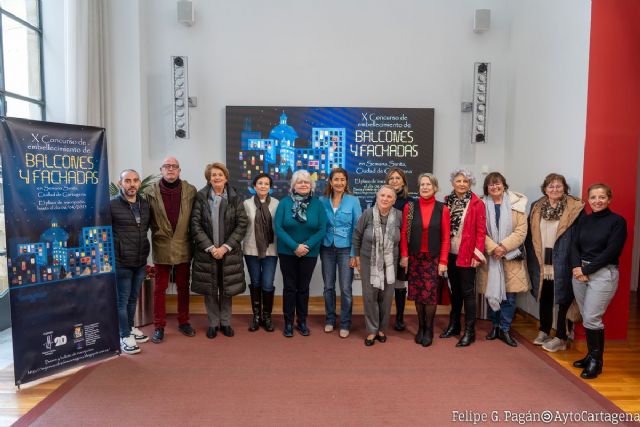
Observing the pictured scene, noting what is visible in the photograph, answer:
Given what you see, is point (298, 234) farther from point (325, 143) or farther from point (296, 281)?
point (325, 143)

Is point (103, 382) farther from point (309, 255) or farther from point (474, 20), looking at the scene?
point (474, 20)

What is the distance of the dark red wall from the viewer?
139 inches

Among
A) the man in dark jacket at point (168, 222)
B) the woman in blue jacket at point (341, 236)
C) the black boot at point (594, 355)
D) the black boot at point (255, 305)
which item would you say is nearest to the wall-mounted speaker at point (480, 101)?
the woman in blue jacket at point (341, 236)

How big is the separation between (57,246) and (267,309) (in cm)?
189

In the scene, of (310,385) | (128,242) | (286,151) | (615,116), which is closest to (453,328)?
(310,385)

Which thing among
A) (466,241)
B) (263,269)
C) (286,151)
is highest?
(286,151)

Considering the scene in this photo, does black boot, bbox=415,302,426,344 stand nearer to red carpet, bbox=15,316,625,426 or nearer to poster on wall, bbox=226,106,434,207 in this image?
red carpet, bbox=15,316,625,426

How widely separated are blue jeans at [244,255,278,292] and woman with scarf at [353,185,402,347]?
0.85 m

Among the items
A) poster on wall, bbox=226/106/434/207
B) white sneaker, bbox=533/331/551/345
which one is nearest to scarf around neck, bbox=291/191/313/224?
poster on wall, bbox=226/106/434/207

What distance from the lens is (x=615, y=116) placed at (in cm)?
357

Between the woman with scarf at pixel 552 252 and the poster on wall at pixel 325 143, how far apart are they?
170 centimetres

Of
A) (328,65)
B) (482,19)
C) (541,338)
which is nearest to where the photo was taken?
(541,338)

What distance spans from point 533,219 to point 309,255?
2.07 m

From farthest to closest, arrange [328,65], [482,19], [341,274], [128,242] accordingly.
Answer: [328,65] → [482,19] → [341,274] → [128,242]
